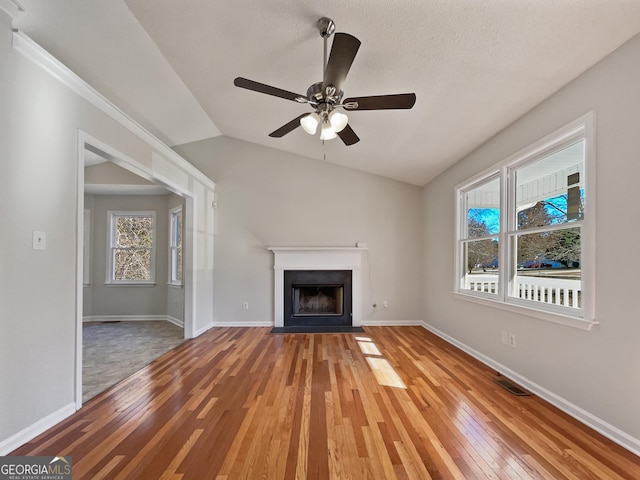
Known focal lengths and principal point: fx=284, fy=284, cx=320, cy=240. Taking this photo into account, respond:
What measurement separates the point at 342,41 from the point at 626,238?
7.00 feet

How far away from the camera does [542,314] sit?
2.40m

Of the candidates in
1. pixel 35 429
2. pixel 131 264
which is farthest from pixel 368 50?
pixel 131 264

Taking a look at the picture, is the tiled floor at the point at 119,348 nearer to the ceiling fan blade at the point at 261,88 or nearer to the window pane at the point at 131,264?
the window pane at the point at 131,264

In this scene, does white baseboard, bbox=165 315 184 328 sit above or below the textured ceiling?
below

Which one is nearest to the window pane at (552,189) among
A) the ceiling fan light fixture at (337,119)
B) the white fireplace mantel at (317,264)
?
the ceiling fan light fixture at (337,119)

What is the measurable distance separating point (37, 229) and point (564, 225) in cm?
389

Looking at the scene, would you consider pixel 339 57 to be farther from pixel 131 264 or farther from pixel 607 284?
pixel 131 264

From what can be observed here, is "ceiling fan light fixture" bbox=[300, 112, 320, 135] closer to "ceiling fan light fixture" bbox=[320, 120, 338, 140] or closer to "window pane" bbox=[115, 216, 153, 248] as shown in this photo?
"ceiling fan light fixture" bbox=[320, 120, 338, 140]

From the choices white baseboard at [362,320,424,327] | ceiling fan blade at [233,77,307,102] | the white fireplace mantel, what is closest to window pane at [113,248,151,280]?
the white fireplace mantel

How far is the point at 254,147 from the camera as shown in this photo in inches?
197

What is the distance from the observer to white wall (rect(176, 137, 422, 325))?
492 centimetres

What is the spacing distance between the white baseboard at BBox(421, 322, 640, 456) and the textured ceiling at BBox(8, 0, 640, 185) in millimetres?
2444

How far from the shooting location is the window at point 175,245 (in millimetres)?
5383

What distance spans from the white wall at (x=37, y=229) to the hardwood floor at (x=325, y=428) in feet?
1.00
